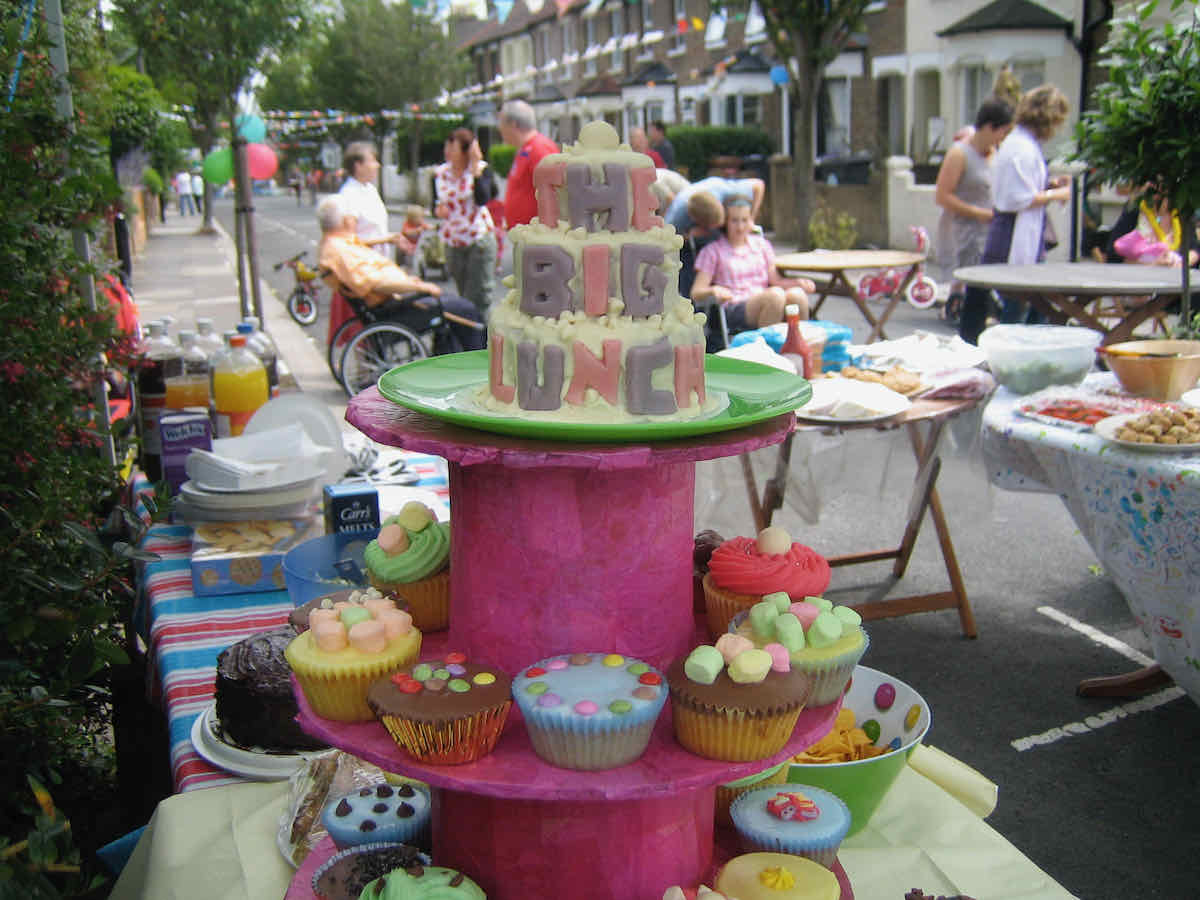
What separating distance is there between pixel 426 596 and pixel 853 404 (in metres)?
2.18

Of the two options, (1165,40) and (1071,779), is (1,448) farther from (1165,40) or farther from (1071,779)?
(1165,40)

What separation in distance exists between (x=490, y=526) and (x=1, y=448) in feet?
4.78

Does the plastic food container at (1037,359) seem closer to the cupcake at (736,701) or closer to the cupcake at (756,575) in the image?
the cupcake at (756,575)

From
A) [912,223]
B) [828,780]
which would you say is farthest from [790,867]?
[912,223]

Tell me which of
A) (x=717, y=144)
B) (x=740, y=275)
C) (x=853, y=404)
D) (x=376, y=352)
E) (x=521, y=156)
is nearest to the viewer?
(x=853, y=404)

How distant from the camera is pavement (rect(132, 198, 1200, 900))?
290cm

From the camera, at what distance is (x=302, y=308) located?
484 inches

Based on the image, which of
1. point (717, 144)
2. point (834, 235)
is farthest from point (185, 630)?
point (717, 144)

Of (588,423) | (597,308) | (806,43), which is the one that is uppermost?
(806,43)

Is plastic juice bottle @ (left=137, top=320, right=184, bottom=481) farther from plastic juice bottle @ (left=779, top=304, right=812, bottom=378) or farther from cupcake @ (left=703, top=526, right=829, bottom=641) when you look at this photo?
cupcake @ (left=703, top=526, right=829, bottom=641)

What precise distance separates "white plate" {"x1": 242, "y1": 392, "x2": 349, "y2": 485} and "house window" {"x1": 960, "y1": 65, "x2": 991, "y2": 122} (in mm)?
18133

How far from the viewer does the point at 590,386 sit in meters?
1.32

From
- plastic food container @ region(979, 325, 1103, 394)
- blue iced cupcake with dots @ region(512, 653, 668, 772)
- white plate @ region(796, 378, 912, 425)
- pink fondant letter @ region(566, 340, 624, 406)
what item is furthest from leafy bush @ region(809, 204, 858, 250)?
blue iced cupcake with dots @ region(512, 653, 668, 772)

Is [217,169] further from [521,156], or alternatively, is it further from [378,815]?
[378,815]
